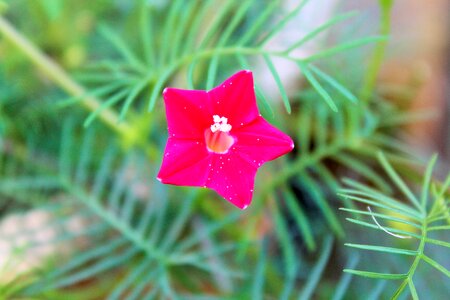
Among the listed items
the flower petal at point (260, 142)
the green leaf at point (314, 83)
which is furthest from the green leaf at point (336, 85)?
the flower petal at point (260, 142)

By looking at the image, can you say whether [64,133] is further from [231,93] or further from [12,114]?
[231,93]

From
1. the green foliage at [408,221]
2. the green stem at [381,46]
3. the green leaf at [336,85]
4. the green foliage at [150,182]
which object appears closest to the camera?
the green foliage at [408,221]

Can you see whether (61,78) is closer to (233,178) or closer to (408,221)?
(233,178)

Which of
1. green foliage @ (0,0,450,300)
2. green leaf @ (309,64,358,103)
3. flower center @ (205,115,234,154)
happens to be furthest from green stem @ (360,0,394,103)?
flower center @ (205,115,234,154)

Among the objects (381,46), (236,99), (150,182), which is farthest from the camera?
(150,182)

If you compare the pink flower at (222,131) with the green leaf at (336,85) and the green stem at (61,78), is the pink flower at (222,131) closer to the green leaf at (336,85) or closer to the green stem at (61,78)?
the green leaf at (336,85)

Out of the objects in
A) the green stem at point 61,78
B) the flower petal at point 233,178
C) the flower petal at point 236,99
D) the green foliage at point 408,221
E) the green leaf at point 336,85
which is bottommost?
the green foliage at point 408,221

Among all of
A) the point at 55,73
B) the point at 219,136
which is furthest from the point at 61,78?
the point at 219,136
